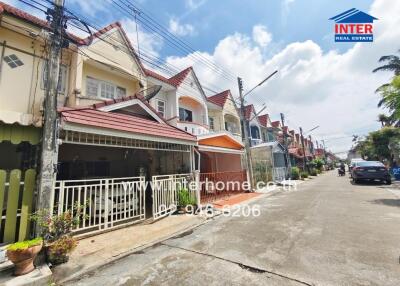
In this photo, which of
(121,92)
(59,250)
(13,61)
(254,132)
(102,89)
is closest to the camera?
(59,250)

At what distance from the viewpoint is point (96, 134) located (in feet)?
19.0

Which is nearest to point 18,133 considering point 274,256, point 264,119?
point 274,256

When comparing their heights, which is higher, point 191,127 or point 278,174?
point 191,127

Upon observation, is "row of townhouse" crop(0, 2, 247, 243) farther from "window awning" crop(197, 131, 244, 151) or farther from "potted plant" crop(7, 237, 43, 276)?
"potted plant" crop(7, 237, 43, 276)

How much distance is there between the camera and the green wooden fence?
164 inches

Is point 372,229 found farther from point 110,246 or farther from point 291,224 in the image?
point 110,246

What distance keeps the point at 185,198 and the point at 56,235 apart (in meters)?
4.71

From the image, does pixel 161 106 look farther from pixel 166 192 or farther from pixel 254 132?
pixel 254 132

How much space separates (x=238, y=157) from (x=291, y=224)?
9199mm

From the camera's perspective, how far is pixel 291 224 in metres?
6.31

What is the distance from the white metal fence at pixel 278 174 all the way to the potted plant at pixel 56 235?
17375 millimetres

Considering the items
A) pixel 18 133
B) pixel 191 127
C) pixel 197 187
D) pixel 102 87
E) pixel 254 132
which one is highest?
pixel 254 132

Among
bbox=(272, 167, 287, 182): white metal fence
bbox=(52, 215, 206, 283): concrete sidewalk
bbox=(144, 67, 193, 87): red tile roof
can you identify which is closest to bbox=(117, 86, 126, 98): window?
bbox=(144, 67, 193, 87): red tile roof

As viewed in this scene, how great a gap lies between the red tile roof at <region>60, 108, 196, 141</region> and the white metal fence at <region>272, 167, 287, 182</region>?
13254 mm
